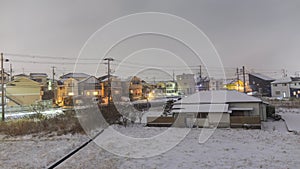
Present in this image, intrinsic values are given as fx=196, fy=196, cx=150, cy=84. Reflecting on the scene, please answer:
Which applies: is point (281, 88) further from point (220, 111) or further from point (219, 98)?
point (220, 111)

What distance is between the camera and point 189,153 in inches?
312

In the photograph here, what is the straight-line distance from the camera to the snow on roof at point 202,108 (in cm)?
1377

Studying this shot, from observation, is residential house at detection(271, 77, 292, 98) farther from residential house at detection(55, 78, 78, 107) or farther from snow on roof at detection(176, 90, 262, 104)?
residential house at detection(55, 78, 78, 107)

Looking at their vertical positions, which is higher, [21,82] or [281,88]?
[21,82]

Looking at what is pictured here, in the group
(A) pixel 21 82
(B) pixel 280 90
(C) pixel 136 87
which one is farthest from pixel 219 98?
(A) pixel 21 82

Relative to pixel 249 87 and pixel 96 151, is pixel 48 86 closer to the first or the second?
pixel 96 151

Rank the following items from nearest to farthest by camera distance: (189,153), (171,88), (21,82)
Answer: (189,153)
(21,82)
(171,88)

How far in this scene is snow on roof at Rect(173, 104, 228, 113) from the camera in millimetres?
13766

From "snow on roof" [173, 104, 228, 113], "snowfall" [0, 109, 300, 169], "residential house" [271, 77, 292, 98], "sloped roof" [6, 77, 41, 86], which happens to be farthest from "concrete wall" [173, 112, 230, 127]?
"residential house" [271, 77, 292, 98]

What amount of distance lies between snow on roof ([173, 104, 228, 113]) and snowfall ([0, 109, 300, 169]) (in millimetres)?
2302

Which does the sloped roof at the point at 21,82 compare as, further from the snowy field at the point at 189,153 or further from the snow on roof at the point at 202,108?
the snow on roof at the point at 202,108

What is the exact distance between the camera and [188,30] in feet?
43.6

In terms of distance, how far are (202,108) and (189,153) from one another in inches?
272

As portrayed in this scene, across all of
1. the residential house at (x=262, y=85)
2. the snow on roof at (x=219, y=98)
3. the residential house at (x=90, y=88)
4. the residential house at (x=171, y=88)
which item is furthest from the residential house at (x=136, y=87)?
the residential house at (x=262, y=85)
